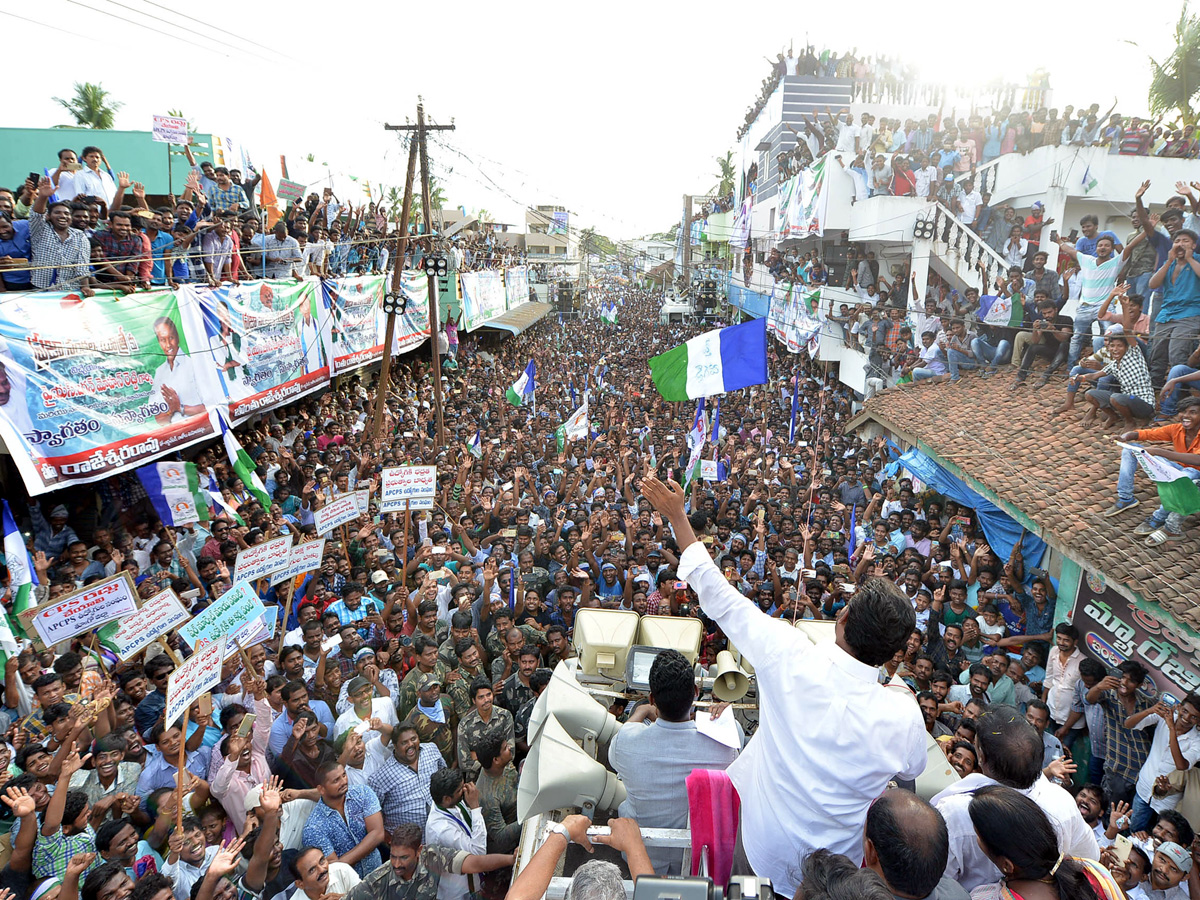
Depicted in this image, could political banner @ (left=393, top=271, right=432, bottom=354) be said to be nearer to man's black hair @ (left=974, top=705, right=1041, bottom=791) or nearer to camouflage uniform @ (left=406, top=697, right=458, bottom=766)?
camouflage uniform @ (left=406, top=697, right=458, bottom=766)

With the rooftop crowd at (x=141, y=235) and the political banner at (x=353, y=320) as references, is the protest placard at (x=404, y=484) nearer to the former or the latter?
the rooftop crowd at (x=141, y=235)

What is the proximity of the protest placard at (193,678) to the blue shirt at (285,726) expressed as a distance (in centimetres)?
73

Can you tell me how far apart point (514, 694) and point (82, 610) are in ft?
9.77

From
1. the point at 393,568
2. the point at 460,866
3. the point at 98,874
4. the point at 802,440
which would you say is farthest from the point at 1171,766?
the point at 802,440

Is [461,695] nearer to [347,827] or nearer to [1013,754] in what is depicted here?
[347,827]

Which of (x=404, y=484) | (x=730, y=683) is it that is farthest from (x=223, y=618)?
(x=404, y=484)

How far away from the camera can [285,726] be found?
487 cm

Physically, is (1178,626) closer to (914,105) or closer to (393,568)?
(393,568)

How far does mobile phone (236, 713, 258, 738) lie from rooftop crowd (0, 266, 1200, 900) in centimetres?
4

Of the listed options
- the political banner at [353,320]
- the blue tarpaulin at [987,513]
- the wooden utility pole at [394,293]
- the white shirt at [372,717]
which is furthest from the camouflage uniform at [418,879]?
the political banner at [353,320]

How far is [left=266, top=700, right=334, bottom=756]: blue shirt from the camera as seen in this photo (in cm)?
480

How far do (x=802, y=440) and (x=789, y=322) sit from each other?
776cm

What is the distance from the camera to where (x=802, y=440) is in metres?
15.4

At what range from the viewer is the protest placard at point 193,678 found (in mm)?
3895
